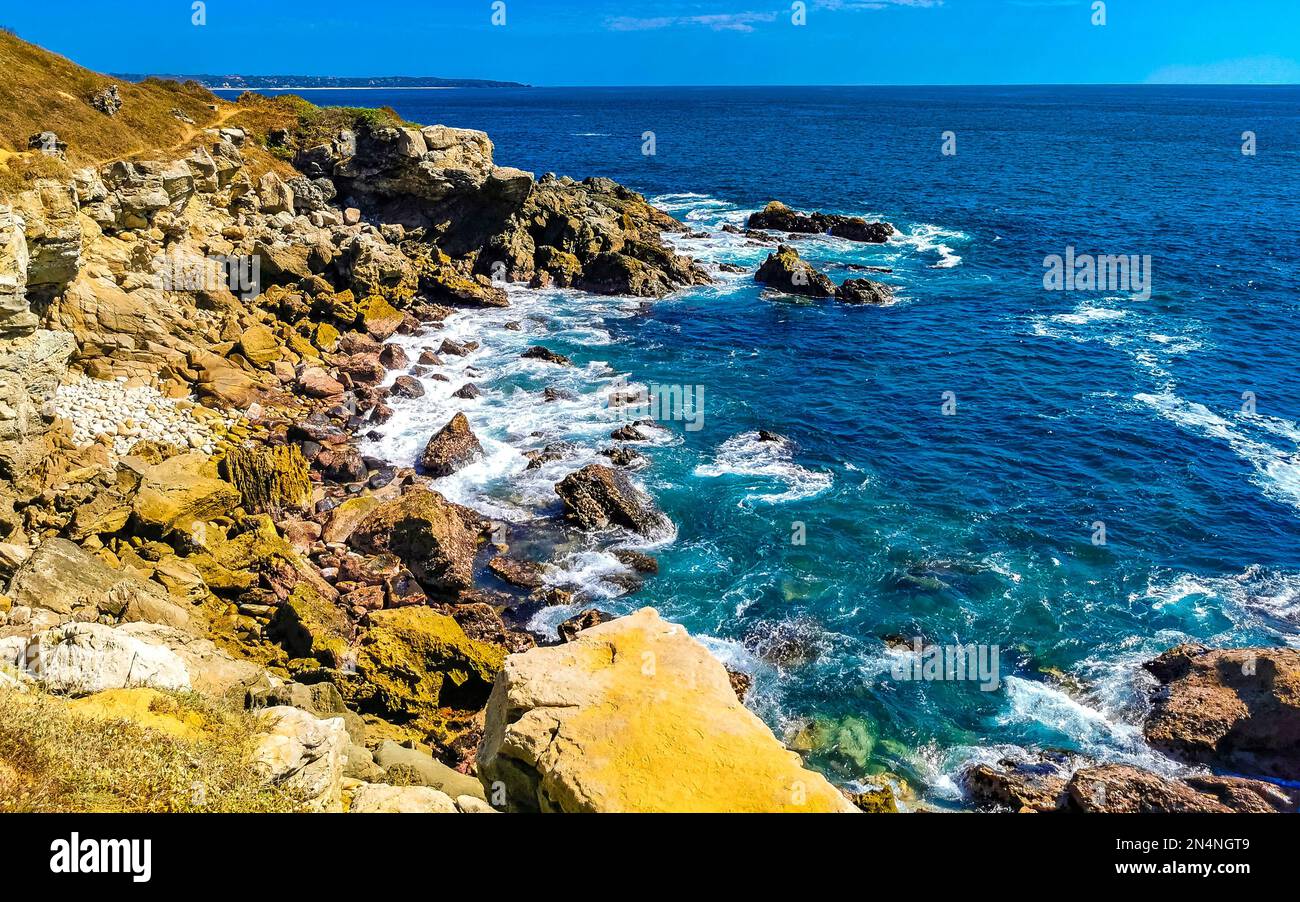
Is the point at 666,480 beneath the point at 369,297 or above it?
beneath

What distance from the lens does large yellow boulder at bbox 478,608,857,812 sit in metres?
10.5

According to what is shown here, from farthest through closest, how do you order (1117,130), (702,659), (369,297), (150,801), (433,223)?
(1117,130)
(433,223)
(369,297)
(702,659)
(150,801)

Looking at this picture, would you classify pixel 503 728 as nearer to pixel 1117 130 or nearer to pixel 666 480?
pixel 666 480

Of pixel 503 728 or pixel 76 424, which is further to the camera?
pixel 76 424

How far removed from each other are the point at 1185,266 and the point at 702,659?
67.5 meters

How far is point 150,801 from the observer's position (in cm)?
958

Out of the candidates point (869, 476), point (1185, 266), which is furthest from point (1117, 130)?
point (869, 476)

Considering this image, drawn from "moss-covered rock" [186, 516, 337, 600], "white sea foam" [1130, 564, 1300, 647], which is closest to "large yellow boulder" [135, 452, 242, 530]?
"moss-covered rock" [186, 516, 337, 600]

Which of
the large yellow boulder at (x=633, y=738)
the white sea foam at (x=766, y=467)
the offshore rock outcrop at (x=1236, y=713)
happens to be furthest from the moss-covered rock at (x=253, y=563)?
the offshore rock outcrop at (x=1236, y=713)

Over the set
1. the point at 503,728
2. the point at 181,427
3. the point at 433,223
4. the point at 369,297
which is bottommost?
the point at 503,728

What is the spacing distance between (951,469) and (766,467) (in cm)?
787

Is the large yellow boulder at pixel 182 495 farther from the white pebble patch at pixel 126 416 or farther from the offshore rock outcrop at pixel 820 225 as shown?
the offshore rock outcrop at pixel 820 225

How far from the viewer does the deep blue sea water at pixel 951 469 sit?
2314 centimetres

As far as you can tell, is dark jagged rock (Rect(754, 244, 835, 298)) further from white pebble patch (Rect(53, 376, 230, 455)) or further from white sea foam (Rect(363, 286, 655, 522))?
white pebble patch (Rect(53, 376, 230, 455))
